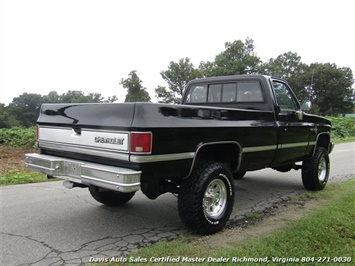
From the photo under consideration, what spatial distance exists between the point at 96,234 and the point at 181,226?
1070 mm

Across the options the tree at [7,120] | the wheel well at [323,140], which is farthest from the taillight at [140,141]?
the tree at [7,120]

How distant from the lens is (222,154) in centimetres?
429

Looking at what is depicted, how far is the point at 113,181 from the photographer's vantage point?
3.04m

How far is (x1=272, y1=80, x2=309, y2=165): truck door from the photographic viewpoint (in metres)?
5.10

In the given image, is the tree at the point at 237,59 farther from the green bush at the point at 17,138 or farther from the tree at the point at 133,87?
the green bush at the point at 17,138

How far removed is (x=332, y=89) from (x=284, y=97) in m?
56.7

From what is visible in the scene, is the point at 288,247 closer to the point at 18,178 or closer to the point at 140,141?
the point at 140,141

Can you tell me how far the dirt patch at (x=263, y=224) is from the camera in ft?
11.9

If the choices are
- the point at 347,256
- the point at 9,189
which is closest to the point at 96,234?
the point at 347,256

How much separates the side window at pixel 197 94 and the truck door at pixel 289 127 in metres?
1.19

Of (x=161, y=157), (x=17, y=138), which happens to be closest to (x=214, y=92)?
(x=161, y=157)

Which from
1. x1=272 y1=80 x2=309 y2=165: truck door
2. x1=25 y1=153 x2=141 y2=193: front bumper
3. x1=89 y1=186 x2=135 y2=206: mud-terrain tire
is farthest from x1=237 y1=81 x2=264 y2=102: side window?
x1=25 y1=153 x2=141 y2=193: front bumper

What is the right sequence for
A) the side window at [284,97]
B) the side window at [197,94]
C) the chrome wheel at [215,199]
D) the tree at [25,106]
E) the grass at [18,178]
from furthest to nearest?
the tree at [25,106], the grass at [18,178], the side window at [197,94], the side window at [284,97], the chrome wheel at [215,199]

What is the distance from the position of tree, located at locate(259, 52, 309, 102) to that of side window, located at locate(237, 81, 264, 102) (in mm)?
52067
